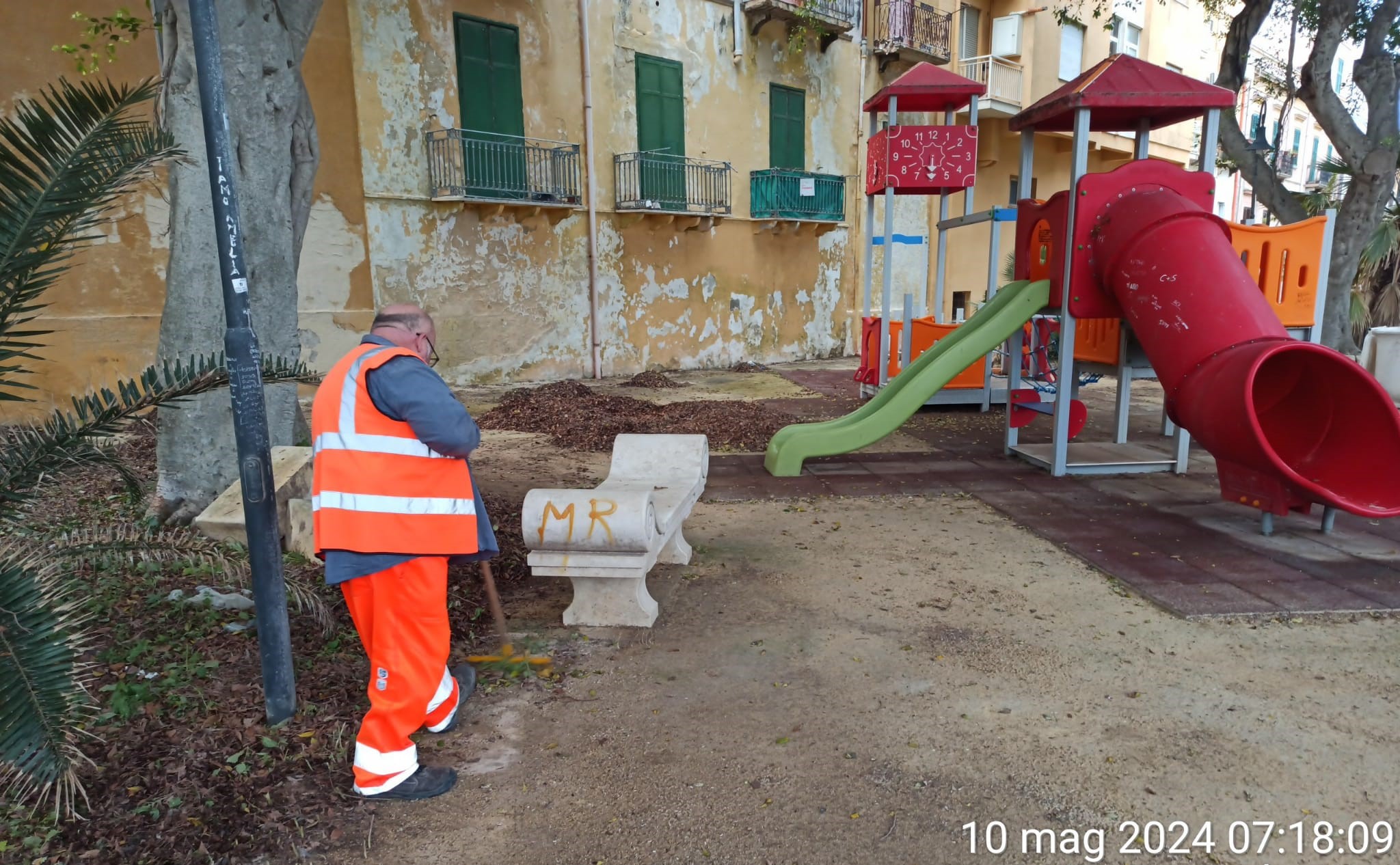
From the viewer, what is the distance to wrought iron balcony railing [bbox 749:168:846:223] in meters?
17.1

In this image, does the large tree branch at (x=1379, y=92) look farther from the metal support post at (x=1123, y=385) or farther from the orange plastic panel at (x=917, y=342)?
the metal support post at (x=1123, y=385)

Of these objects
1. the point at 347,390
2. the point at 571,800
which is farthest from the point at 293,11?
the point at 571,800

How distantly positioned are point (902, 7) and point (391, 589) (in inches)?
757

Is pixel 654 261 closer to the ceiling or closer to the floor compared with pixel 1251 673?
closer to the ceiling

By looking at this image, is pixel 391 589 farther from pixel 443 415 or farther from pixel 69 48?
pixel 69 48

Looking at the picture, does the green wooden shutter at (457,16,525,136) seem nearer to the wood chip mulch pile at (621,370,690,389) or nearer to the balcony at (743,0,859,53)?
the wood chip mulch pile at (621,370,690,389)

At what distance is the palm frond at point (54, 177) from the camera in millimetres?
2688

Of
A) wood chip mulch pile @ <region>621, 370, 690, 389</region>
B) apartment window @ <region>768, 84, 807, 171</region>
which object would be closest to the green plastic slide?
wood chip mulch pile @ <region>621, 370, 690, 389</region>

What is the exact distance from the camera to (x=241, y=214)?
A: 5.09m

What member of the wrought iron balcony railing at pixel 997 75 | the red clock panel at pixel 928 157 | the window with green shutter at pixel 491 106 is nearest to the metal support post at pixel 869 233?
the red clock panel at pixel 928 157

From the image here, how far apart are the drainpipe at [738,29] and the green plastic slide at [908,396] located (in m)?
11.0

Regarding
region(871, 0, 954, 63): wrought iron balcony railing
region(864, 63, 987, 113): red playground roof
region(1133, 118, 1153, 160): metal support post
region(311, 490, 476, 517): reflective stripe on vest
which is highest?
region(871, 0, 954, 63): wrought iron balcony railing

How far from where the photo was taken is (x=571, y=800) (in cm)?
265

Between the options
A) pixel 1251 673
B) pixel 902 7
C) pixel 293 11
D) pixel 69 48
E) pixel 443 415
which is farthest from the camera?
pixel 902 7
